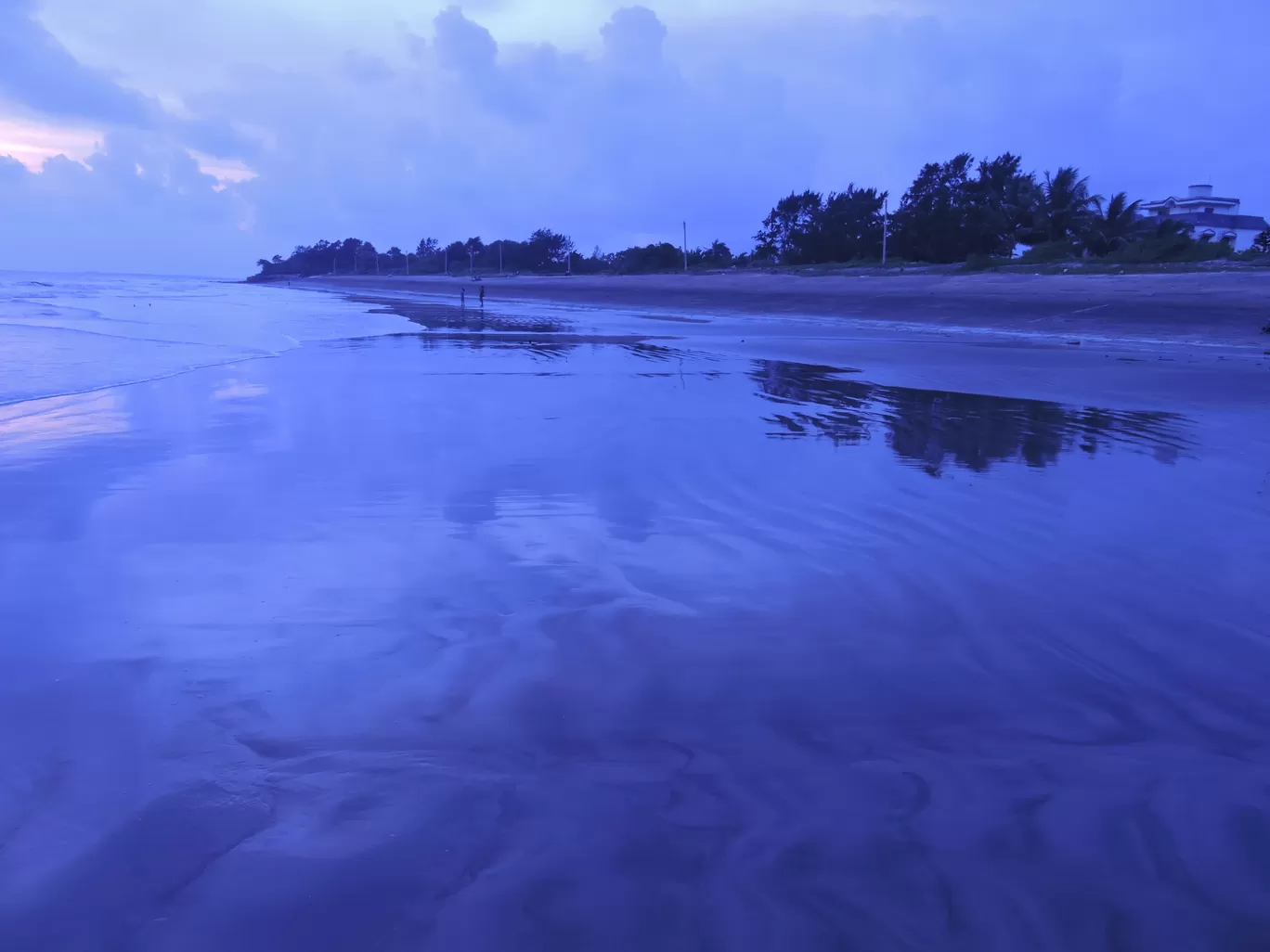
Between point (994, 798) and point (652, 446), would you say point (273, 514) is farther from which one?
point (994, 798)

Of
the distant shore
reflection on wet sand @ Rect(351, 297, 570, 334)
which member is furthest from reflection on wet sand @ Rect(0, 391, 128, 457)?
the distant shore

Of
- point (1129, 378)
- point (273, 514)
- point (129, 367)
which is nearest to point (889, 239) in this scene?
point (1129, 378)

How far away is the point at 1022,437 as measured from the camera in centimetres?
809

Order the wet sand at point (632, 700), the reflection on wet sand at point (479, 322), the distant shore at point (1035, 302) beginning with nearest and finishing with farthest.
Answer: the wet sand at point (632, 700)
the distant shore at point (1035, 302)
the reflection on wet sand at point (479, 322)

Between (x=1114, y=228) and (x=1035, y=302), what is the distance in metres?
21.0

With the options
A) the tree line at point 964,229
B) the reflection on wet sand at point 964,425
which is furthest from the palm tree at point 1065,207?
the reflection on wet sand at point 964,425

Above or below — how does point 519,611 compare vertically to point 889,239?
below

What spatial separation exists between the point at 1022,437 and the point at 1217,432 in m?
1.94

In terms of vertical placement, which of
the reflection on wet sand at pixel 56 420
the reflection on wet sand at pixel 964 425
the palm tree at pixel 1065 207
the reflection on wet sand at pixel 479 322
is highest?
the palm tree at pixel 1065 207

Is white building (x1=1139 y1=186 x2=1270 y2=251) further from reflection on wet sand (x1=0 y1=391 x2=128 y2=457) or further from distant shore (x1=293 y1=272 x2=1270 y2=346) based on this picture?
reflection on wet sand (x1=0 y1=391 x2=128 y2=457)

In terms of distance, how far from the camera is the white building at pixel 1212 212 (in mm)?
A: 72375

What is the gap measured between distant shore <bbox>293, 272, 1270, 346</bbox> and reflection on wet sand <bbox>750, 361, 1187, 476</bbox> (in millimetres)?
11323

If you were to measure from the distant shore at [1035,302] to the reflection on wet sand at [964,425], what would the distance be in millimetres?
11323

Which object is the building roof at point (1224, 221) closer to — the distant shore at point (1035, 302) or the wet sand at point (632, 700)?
the distant shore at point (1035, 302)
